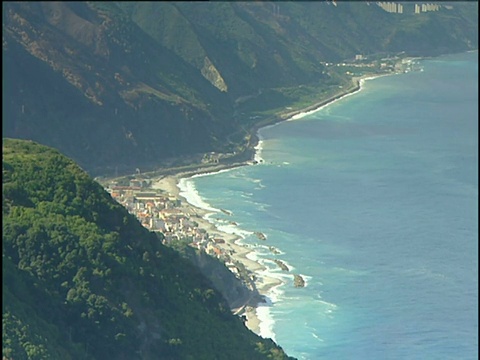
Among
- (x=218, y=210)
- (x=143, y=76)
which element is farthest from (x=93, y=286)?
(x=143, y=76)

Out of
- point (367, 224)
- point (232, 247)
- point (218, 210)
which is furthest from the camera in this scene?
point (218, 210)

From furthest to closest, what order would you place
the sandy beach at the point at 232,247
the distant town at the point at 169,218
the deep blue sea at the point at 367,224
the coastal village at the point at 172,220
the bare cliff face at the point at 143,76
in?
the bare cliff face at the point at 143,76
the distant town at the point at 169,218
the coastal village at the point at 172,220
the sandy beach at the point at 232,247
the deep blue sea at the point at 367,224

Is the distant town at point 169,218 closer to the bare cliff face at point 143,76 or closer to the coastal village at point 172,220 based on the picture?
the coastal village at point 172,220

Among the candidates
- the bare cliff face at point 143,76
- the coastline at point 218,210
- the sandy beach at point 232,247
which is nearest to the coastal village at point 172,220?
the sandy beach at point 232,247

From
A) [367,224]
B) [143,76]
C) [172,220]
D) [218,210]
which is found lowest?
[367,224]

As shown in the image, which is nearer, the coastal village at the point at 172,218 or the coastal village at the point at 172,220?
the coastal village at the point at 172,220

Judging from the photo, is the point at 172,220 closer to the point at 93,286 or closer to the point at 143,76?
the point at 93,286

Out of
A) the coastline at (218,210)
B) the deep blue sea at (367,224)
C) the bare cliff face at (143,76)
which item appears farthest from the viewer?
the bare cliff face at (143,76)
